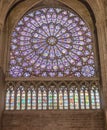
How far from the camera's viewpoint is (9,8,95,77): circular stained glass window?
16.4m

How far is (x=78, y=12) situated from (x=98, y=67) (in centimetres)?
356

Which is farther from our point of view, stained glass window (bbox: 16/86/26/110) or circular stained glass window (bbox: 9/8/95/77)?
circular stained glass window (bbox: 9/8/95/77)

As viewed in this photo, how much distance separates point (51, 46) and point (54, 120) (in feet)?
13.9

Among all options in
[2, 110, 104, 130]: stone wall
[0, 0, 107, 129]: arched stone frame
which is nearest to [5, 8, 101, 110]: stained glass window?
[2, 110, 104, 130]: stone wall

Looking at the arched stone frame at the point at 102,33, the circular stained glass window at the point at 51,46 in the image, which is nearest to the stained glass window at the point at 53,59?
the circular stained glass window at the point at 51,46

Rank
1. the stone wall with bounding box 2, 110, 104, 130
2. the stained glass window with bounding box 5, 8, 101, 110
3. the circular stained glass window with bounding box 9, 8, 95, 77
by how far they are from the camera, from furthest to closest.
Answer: the circular stained glass window with bounding box 9, 8, 95, 77, the stained glass window with bounding box 5, 8, 101, 110, the stone wall with bounding box 2, 110, 104, 130

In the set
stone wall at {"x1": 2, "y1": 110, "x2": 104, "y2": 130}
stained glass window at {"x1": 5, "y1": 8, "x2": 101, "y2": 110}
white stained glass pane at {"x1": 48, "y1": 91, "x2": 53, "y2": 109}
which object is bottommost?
stone wall at {"x1": 2, "y1": 110, "x2": 104, "y2": 130}

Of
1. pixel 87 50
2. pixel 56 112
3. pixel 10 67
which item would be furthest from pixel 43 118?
pixel 87 50

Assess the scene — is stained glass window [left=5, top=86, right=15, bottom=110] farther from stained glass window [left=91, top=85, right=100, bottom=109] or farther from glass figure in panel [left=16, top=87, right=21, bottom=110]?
stained glass window [left=91, top=85, right=100, bottom=109]

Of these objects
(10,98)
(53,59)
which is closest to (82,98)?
(53,59)

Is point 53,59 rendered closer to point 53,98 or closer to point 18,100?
point 53,98

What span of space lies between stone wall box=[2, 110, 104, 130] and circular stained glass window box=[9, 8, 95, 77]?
2016 millimetres

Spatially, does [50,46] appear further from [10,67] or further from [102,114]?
[102,114]

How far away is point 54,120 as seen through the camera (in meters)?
14.9
